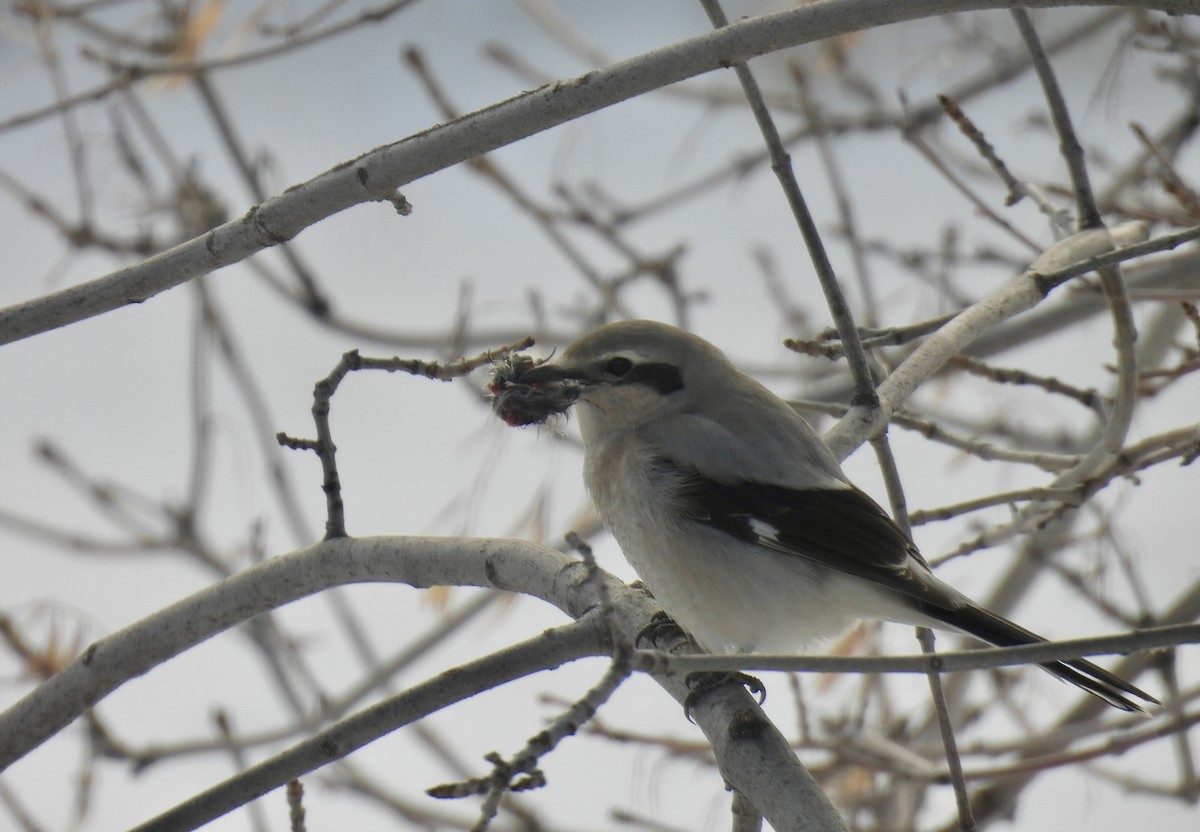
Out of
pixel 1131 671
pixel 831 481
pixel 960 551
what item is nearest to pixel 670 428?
pixel 831 481

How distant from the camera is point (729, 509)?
2680 mm

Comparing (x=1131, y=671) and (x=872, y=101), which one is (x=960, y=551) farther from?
(x=872, y=101)

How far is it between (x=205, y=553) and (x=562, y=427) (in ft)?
4.30

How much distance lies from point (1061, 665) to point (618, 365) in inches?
46.8

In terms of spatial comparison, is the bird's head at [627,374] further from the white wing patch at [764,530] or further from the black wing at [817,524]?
the white wing patch at [764,530]

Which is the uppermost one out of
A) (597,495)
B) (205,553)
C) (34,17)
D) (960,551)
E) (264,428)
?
(34,17)

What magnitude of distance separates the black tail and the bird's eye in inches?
36.5

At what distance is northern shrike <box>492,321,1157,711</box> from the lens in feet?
8.30

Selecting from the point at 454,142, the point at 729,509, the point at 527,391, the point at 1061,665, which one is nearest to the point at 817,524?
the point at 729,509

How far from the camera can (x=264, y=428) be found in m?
3.66

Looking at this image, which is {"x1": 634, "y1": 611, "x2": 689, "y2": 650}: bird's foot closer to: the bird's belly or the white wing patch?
the bird's belly

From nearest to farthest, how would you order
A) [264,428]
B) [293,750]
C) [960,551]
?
[293,750] → [960,551] → [264,428]

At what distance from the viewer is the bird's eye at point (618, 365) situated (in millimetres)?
2908

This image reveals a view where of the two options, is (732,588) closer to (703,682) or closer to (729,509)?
(729,509)
